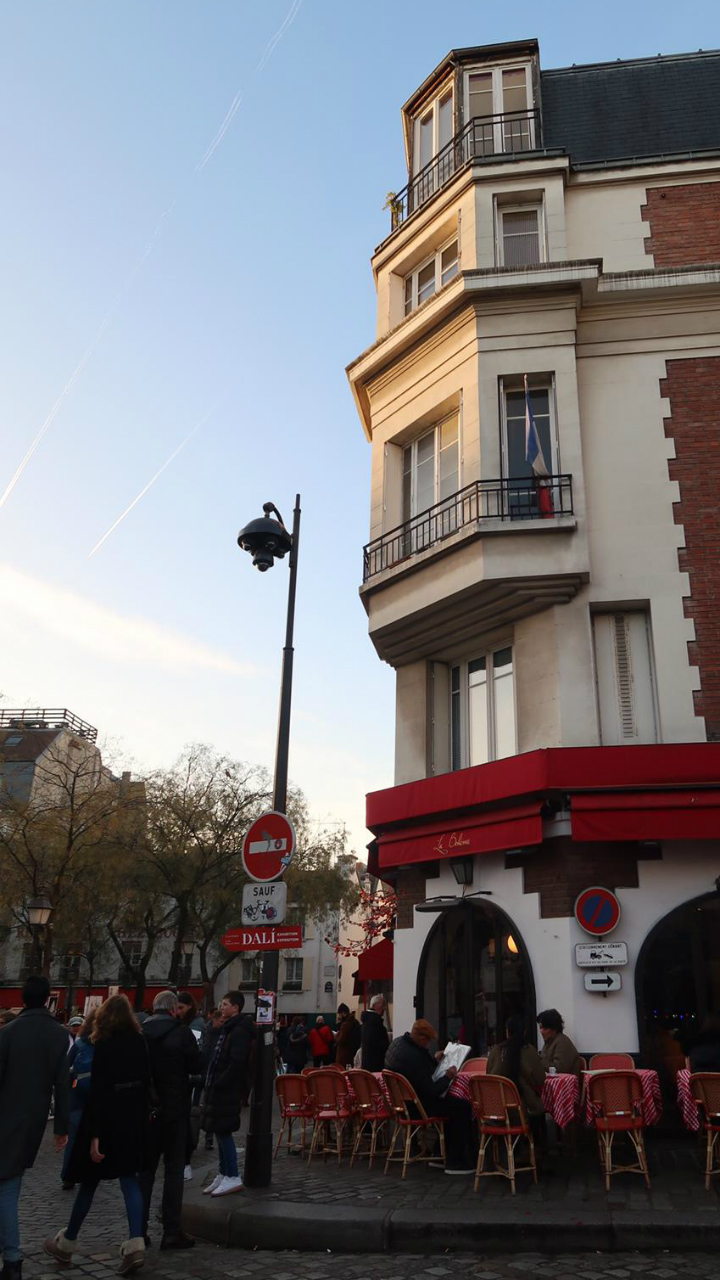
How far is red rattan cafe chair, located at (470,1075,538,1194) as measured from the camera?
7797 millimetres

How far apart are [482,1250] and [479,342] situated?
11.1 metres

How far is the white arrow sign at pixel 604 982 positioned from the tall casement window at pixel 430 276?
10606 mm

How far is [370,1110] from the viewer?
9359mm

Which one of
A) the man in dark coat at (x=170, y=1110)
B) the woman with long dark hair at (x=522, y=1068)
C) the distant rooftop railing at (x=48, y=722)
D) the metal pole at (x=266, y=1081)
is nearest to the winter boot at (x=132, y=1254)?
the man in dark coat at (x=170, y=1110)

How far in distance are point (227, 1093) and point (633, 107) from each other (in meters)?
16.4

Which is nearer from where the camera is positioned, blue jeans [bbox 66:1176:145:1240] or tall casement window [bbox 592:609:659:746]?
blue jeans [bbox 66:1176:145:1240]

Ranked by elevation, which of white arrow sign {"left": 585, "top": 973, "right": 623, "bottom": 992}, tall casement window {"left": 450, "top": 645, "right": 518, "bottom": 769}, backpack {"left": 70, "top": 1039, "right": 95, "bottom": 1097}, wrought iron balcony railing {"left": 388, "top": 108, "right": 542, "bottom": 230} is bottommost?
backpack {"left": 70, "top": 1039, "right": 95, "bottom": 1097}

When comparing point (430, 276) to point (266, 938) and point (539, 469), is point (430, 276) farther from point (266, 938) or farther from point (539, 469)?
point (266, 938)

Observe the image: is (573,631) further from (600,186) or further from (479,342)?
(600,186)

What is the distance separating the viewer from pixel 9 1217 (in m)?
5.67

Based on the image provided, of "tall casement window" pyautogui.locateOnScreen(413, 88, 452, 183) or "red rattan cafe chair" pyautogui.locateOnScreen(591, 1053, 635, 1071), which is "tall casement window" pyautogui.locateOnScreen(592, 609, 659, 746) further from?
"tall casement window" pyautogui.locateOnScreen(413, 88, 452, 183)

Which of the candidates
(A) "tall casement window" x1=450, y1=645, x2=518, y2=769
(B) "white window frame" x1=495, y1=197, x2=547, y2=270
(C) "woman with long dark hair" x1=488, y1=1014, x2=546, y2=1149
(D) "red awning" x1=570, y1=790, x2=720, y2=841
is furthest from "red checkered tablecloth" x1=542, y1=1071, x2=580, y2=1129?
(B) "white window frame" x1=495, y1=197, x2=547, y2=270

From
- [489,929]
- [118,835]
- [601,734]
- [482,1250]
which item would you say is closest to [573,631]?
[601,734]

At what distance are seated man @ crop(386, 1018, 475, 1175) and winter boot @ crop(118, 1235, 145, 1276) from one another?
3.41 metres
